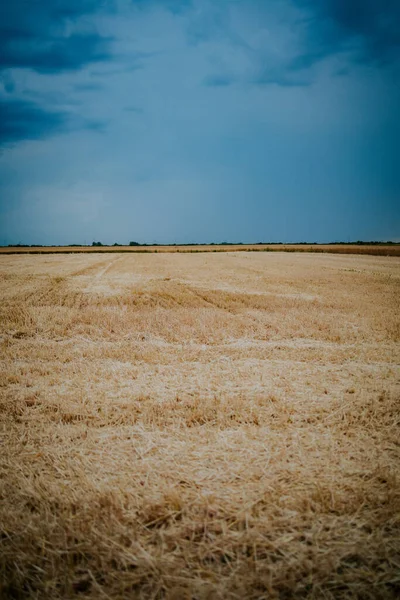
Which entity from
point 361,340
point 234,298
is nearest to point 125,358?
point 361,340

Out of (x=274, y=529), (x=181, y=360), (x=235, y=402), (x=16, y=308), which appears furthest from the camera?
(x=16, y=308)

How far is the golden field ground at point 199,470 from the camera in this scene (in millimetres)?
1884

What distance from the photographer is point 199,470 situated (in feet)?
8.97

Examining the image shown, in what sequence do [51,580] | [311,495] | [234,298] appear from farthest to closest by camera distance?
[234,298] → [311,495] → [51,580]

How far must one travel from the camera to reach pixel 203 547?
203cm

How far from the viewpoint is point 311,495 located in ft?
7.97

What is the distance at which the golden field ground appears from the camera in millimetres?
1884

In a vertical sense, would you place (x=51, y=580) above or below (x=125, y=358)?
below

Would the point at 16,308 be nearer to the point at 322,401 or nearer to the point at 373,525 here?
the point at 322,401

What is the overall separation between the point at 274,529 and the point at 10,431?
2.85m

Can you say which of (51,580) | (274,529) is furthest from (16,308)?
(274,529)

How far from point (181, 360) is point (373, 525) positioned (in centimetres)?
380

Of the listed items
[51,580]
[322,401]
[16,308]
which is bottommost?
[51,580]

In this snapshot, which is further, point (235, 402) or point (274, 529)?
point (235, 402)
